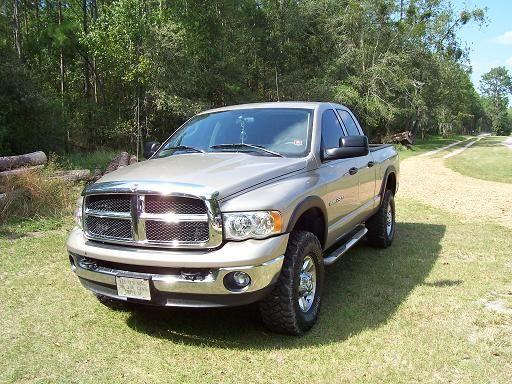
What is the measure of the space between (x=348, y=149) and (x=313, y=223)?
31.2 inches

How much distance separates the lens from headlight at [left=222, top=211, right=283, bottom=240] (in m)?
3.55

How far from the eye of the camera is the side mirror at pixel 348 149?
4.67 meters

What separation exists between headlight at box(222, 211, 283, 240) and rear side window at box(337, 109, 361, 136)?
8.73 feet

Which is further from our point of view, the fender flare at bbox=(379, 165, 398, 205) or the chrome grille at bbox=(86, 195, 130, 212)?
the fender flare at bbox=(379, 165, 398, 205)

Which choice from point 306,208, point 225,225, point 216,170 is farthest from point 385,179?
point 225,225

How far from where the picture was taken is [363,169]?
586 centimetres

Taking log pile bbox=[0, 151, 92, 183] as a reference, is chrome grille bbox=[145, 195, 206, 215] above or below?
above

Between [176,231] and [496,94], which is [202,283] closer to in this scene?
[176,231]

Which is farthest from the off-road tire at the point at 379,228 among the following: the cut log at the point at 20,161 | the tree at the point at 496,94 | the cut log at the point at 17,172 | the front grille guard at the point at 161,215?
the tree at the point at 496,94

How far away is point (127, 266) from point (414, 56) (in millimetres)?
36880

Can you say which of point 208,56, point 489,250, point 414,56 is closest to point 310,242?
point 489,250

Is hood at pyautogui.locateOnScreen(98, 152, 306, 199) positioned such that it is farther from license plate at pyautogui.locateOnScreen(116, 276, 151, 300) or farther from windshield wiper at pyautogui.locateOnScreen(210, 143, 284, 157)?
license plate at pyautogui.locateOnScreen(116, 276, 151, 300)

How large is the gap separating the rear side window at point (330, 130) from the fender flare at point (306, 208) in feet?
2.40

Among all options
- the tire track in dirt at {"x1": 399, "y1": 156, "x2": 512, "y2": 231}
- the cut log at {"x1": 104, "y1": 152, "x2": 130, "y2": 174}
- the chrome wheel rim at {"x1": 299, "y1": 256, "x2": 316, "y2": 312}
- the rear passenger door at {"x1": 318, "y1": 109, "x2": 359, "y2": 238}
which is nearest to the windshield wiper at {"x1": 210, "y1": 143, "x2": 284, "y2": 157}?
the rear passenger door at {"x1": 318, "y1": 109, "x2": 359, "y2": 238}
